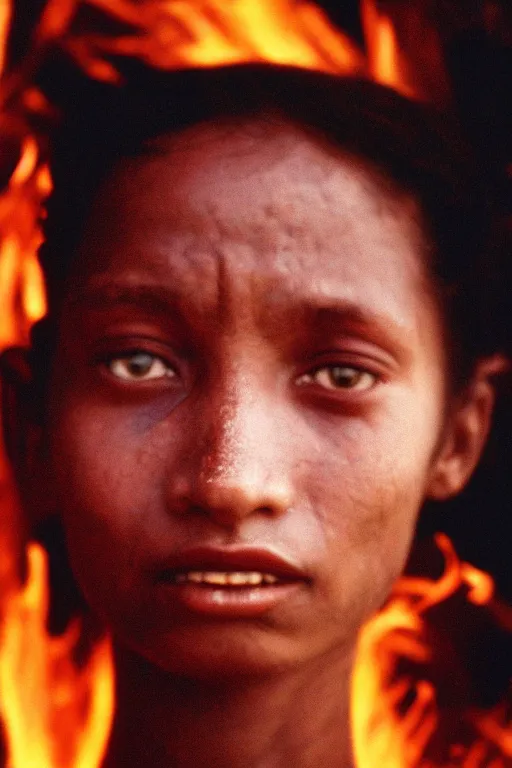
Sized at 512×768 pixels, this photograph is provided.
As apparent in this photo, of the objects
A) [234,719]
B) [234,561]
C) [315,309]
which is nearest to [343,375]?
[315,309]

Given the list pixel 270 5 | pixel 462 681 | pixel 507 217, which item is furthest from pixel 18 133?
pixel 462 681

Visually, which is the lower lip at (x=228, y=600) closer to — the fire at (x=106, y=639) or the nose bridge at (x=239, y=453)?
the nose bridge at (x=239, y=453)

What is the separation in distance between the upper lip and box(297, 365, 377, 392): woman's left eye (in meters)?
0.27

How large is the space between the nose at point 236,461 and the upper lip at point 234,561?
4 centimetres

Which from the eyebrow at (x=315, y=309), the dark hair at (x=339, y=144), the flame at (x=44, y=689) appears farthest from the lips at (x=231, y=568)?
the flame at (x=44, y=689)

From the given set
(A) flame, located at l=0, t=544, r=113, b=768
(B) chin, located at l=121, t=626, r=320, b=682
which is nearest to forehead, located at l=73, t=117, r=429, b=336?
(B) chin, located at l=121, t=626, r=320, b=682

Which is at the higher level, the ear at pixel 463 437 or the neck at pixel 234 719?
the ear at pixel 463 437

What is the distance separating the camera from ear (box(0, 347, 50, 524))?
2.05 meters

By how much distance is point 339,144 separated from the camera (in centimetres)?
183

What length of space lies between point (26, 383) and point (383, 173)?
0.70 m

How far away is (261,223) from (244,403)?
26 centimetres

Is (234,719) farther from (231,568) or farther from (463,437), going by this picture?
(463,437)

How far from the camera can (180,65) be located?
7.20ft

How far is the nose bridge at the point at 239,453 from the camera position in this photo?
5.45 ft
